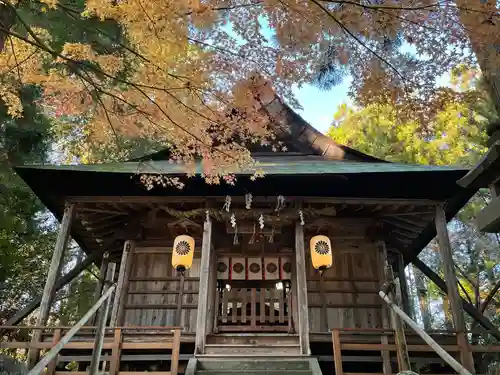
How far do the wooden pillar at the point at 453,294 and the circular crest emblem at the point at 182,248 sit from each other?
4.65m

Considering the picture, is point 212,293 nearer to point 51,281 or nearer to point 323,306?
point 323,306

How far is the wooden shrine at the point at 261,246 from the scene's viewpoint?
7.62 m

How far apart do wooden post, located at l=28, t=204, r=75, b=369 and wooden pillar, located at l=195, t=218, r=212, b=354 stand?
8.33ft

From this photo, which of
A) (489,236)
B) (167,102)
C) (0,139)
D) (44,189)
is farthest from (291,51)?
(489,236)

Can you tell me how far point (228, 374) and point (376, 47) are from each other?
15.3ft

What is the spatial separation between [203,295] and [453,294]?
13.8ft

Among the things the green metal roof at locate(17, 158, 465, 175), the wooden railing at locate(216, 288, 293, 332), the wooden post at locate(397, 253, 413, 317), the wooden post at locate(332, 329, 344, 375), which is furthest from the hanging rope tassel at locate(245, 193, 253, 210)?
the wooden post at locate(397, 253, 413, 317)

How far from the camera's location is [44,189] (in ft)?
27.2

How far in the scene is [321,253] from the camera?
8117 mm

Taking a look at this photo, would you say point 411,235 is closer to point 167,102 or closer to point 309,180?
point 309,180

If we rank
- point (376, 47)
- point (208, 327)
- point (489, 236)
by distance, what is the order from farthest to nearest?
point (489, 236)
point (208, 327)
point (376, 47)

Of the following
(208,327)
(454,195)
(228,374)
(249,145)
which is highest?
(249,145)

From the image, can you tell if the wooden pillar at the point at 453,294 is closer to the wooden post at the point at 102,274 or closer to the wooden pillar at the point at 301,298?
the wooden pillar at the point at 301,298

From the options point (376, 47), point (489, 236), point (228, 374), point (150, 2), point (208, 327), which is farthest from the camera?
point (489, 236)
